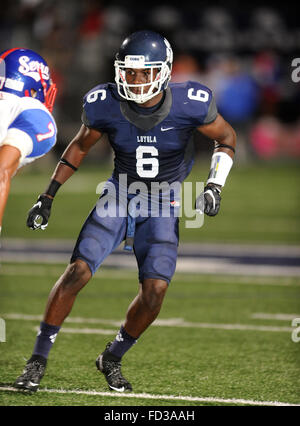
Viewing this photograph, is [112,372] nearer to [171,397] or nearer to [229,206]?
[171,397]

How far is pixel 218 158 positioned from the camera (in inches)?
175

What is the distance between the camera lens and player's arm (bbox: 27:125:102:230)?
4.37 m

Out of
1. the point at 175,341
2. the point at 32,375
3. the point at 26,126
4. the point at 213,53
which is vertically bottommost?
the point at 32,375

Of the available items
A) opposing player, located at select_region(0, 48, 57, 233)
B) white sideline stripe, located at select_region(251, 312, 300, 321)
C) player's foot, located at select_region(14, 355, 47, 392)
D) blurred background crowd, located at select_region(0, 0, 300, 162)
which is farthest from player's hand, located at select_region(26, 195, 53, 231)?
blurred background crowd, located at select_region(0, 0, 300, 162)

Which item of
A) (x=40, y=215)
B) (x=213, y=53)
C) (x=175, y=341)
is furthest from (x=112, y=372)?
(x=213, y=53)

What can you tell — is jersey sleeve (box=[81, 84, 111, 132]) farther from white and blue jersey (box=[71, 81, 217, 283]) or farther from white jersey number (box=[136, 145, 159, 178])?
white jersey number (box=[136, 145, 159, 178])

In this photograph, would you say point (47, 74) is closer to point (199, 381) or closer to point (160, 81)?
point (160, 81)

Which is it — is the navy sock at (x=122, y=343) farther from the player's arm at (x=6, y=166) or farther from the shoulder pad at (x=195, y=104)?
the shoulder pad at (x=195, y=104)

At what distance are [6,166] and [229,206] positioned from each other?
7957 millimetres

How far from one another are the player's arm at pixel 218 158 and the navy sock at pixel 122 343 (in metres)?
0.69

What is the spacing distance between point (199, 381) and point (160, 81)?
1445mm

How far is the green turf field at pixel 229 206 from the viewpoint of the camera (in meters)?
9.45

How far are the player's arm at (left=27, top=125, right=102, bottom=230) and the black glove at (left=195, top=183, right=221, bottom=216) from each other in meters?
0.60

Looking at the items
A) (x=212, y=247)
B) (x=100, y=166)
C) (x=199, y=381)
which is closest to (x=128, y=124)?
(x=199, y=381)
